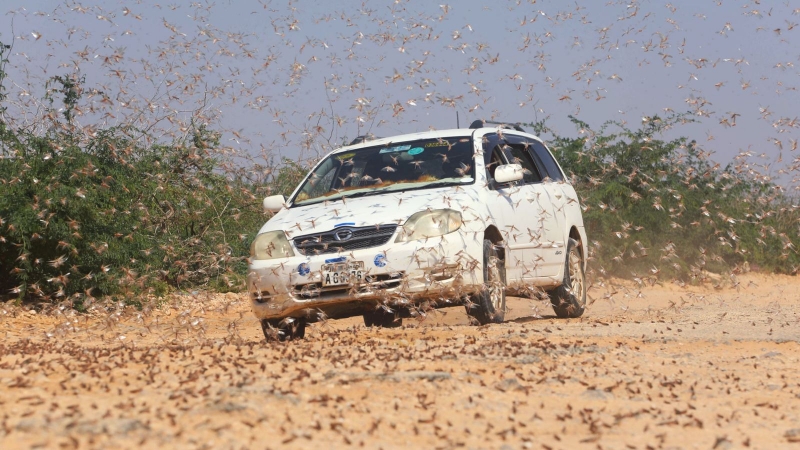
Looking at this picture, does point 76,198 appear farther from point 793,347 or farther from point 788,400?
point 788,400

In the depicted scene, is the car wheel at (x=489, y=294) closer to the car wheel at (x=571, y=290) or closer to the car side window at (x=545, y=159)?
the car wheel at (x=571, y=290)

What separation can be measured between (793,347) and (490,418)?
424cm

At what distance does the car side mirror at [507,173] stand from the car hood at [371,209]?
0.34 m

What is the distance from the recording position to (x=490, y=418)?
5539mm

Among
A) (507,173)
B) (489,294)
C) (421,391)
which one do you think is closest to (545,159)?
(507,173)

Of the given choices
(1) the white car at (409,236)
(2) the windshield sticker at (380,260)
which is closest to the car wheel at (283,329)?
(1) the white car at (409,236)

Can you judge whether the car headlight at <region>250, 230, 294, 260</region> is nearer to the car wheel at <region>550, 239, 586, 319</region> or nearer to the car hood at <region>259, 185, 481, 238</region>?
the car hood at <region>259, 185, 481, 238</region>

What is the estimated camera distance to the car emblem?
29.3ft

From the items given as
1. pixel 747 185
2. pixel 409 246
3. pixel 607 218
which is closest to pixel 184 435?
pixel 409 246

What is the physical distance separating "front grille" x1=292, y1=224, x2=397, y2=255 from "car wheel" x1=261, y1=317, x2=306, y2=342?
672 mm

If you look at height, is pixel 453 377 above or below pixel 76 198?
below

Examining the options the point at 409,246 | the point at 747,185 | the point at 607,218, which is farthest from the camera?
the point at 747,185

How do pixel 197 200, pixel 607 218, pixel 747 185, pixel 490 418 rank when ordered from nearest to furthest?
pixel 490 418 → pixel 197 200 → pixel 607 218 → pixel 747 185

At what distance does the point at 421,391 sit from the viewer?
6.04 m
